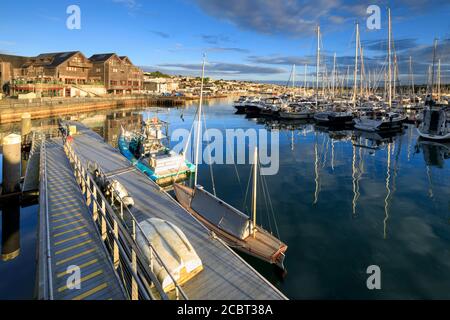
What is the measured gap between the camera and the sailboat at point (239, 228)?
12.9 m

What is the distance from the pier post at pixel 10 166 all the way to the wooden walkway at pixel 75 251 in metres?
5.92

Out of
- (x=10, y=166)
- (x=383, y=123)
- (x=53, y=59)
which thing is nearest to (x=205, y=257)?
(x=10, y=166)

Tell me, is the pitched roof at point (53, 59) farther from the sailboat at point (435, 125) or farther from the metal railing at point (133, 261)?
the sailboat at point (435, 125)

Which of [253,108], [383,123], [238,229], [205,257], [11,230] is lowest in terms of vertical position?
[11,230]

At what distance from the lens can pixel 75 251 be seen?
10.6 meters

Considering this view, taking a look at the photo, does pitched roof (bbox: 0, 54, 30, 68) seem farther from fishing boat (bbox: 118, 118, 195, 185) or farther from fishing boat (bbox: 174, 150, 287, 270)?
fishing boat (bbox: 174, 150, 287, 270)

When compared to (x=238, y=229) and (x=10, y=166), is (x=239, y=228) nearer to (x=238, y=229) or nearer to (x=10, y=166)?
(x=238, y=229)

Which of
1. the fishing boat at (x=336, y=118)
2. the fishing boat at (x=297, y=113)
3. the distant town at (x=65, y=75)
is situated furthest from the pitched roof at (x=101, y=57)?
A: the fishing boat at (x=336, y=118)

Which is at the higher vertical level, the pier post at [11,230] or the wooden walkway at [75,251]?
the wooden walkway at [75,251]

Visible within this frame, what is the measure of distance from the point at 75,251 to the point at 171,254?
12.6 feet

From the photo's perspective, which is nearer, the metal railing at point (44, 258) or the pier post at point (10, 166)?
the metal railing at point (44, 258)

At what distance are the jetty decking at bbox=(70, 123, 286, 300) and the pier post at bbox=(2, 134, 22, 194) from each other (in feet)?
23.6

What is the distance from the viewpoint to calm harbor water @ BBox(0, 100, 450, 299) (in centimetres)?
1275

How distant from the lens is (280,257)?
41.9ft
